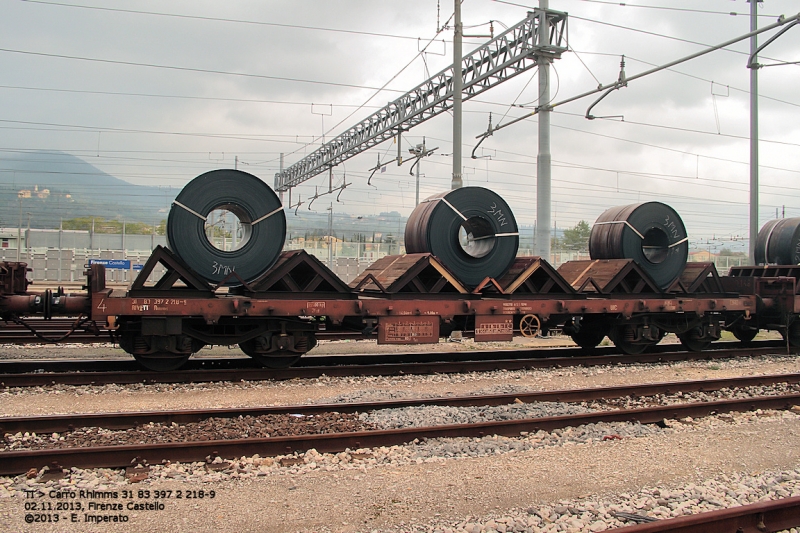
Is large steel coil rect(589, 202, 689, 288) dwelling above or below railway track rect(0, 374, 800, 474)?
above

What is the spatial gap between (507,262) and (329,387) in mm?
4181

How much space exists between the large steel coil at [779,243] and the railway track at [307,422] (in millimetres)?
8885

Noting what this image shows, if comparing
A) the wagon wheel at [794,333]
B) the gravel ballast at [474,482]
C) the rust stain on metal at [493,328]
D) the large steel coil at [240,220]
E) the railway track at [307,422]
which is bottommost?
the gravel ballast at [474,482]

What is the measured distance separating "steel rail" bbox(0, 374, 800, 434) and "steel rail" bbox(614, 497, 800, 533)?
13.0 feet

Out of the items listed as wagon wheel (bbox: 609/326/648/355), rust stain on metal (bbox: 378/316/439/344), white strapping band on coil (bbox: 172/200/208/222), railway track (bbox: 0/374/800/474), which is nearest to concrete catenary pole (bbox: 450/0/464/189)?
wagon wheel (bbox: 609/326/648/355)

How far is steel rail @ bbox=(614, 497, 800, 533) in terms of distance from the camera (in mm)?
4023

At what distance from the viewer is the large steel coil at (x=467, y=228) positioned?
10.7 metres

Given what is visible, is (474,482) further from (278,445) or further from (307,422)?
(307,422)

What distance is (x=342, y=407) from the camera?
745 centimetres

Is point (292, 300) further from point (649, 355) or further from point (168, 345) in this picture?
point (649, 355)

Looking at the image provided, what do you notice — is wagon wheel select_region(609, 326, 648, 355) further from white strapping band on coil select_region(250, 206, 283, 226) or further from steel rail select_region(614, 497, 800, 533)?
steel rail select_region(614, 497, 800, 533)

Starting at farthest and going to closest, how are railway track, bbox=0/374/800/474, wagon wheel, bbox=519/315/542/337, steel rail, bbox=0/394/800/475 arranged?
wagon wheel, bbox=519/315/542/337 → railway track, bbox=0/374/800/474 → steel rail, bbox=0/394/800/475

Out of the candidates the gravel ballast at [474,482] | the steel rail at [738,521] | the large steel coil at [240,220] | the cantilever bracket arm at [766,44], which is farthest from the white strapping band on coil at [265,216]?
the cantilever bracket arm at [766,44]

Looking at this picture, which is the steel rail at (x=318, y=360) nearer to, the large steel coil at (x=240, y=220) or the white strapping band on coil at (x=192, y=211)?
the large steel coil at (x=240, y=220)
